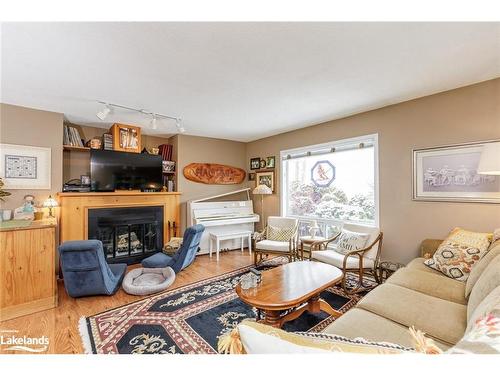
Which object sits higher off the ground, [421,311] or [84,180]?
[84,180]

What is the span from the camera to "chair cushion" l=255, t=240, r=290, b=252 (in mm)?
3513

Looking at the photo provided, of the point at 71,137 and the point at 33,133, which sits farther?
the point at 71,137

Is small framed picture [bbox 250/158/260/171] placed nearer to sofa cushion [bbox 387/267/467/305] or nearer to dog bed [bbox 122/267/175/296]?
dog bed [bbox 122/267/175/296]

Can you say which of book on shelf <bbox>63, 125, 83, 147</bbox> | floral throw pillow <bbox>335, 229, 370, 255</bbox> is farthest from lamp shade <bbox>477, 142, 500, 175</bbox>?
book on shelf <bbox>63, 125, 83, 147</bbox>

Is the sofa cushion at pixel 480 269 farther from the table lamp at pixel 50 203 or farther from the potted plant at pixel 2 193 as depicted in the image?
the potted plant at pixel 2 193

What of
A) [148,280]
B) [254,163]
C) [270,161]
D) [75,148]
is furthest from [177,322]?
[254,163]

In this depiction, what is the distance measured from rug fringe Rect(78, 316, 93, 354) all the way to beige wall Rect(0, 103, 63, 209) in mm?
1939

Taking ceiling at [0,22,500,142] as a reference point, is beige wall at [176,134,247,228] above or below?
below

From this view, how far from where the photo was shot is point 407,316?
1.48m

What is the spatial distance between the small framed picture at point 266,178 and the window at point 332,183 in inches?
10.6

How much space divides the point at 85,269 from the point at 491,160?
3.99 metres

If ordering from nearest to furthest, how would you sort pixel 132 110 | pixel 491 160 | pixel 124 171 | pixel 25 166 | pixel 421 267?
pixel 491 160
pixel 421 267
pixel 25 166
pixel 132 110
pixel 124 171

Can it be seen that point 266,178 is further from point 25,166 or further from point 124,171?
point 25,166

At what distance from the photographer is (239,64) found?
1.99 meters
